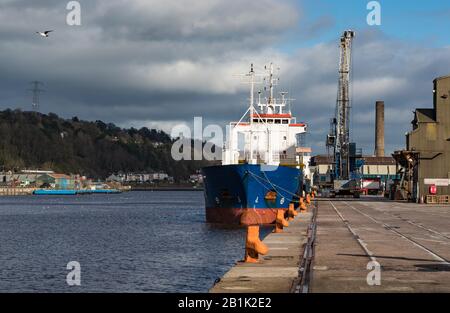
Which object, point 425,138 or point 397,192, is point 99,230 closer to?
point 425,138

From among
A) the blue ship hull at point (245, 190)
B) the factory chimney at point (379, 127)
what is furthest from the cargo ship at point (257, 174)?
the factory chimney at point (379, 127)

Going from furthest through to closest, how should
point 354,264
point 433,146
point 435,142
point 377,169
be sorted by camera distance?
1. point 377,169
2. point 433,146
3. point 435,142
4. point 354,264

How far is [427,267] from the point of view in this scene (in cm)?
2091

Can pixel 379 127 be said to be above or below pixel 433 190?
above

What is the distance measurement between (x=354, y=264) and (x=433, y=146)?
2493 inches

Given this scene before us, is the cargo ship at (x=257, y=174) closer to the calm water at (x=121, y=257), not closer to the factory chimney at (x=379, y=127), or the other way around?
the calm water at (x=121, y=257)

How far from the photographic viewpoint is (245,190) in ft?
172

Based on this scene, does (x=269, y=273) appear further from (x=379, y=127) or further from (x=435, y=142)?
(x=379, y=127)

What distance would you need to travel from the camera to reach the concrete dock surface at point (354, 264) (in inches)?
688

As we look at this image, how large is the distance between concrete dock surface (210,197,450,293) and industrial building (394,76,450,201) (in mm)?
46374

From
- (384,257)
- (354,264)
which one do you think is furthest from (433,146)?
(354,264)

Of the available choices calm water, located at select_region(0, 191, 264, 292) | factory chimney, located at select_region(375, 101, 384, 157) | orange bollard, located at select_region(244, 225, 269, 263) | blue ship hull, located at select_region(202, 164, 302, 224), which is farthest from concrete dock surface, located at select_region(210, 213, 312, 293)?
factory chimney, located at select_region(375, 101, 384, 157)

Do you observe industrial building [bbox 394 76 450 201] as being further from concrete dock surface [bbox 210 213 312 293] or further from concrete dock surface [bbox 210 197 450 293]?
concrete dock surface [bbox 210 213 312 293]
